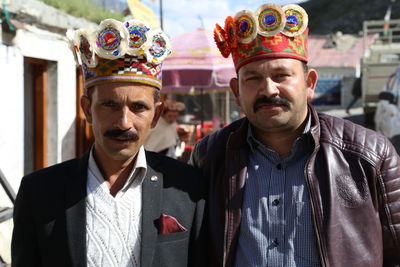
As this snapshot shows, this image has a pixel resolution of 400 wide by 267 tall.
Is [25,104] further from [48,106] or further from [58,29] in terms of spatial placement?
[58,29]

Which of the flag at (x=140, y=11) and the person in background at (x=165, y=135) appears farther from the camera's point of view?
→ the flag at (x=140, y=11)

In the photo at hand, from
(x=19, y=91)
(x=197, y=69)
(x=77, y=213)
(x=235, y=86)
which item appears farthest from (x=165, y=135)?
(x=77, y=213)

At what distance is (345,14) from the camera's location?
6256 centimetres

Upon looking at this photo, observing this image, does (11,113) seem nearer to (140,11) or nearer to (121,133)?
(140,11)

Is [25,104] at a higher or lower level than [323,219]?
higher

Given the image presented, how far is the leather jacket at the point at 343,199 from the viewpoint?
1.78m

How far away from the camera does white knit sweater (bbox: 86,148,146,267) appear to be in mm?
1725

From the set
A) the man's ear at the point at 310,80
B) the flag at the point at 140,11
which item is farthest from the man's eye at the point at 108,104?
the flag at the point at 140,11

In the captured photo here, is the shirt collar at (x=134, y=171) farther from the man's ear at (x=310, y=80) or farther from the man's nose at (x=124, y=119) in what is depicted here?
the man's ear at (x=310, y=80)

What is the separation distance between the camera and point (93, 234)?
1.74 m

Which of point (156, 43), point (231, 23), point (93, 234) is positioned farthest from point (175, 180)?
point (231, 23)

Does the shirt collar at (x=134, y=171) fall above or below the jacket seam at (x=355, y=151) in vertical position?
below

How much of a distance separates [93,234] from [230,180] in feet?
1.99

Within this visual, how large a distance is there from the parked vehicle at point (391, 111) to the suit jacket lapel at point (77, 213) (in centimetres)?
701
